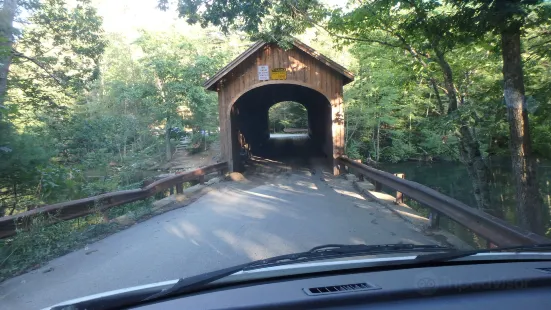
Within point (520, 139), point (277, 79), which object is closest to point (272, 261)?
point (520, 139)

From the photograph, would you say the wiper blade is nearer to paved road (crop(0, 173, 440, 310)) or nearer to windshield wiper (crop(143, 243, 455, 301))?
windshield wiper (crop(143, 243, 455, 301))

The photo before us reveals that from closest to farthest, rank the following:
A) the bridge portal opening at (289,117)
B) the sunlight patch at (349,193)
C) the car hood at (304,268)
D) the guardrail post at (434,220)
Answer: the car hood at (304,268) → the guardrail post at (434,220) → the sunlight patch at (349,193) → the bridge portal opening at (289,117)

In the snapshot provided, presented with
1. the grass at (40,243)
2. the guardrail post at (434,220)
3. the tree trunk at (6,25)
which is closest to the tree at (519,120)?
the guardrail post at (434,220)

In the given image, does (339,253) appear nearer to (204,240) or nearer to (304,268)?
(304,268)

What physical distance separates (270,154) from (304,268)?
19729 millimetres

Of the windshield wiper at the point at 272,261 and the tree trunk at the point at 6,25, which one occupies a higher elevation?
the tree trunk at the point at 6,25

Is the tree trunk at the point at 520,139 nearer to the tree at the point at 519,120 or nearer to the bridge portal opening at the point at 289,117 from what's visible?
the tree at the point at 519,120

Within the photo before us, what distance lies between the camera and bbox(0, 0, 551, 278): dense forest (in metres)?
5.75

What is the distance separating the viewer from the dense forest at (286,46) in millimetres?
5754

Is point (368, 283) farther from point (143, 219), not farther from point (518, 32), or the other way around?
point (143, 219)

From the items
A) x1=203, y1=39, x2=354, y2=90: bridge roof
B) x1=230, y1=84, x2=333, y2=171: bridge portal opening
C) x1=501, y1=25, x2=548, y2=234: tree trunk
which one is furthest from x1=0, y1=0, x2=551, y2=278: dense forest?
x1=230, y1=84, x2=333, y2=171: bridge portal opening

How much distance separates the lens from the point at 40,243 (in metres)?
5.02

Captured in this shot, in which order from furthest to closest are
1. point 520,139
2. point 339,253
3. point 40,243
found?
point 520,139 < point 40,243 < point 339,253

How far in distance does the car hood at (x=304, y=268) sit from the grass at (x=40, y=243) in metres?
2.89
